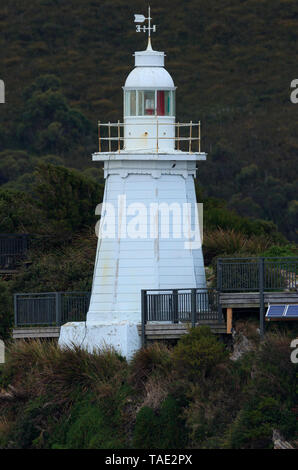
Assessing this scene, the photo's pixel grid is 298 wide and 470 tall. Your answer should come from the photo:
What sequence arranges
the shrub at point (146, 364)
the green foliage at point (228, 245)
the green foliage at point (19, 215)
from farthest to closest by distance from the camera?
the green foliage at point (19, 215) → the green foliage at point (228, 245) → the shrub at point (146, 364)

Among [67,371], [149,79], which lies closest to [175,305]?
[67,371]

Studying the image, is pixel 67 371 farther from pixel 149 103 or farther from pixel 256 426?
Result: pixel 149 103

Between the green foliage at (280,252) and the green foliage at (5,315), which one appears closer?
the green foliage at (280,252)

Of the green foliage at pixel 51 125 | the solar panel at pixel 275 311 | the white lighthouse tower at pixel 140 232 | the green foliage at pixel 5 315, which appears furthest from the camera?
the green foliage at pixel 51 125

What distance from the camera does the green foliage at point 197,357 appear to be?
25.1 meters

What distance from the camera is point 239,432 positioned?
23422 millimetres

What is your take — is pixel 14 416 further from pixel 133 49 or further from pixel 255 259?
pixel 133 49

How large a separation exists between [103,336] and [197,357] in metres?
2.88

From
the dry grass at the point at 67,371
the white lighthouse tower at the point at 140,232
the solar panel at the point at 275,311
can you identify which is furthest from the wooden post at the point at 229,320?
the dry grass at the point at 67,371

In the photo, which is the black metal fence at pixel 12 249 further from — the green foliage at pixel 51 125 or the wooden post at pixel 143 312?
the green foliage at pixel 51 125

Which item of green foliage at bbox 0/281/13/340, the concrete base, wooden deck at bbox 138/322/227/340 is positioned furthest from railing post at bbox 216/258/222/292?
green foliage at bbox 0/281/13/340

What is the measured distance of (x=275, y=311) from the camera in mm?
25828

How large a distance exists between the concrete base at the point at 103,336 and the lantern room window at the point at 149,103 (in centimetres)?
458
